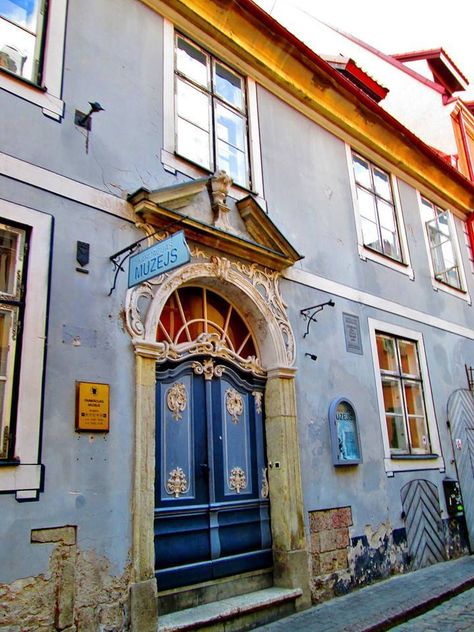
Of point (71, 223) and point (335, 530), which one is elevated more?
point (71, 223)

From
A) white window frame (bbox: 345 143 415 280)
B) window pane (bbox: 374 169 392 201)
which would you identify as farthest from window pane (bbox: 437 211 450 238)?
window pane (bbox: 374 169 392 201)

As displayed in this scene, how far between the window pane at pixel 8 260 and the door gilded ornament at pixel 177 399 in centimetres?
174

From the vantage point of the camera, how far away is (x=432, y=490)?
25.2ft

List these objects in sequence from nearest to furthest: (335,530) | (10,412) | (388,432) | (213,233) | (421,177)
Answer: (10,412), (213,233), (335,530), (388,432), (421,177)

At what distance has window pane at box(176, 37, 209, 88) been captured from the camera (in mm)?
6195

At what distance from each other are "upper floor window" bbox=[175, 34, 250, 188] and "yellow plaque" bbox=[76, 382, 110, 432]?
2720 millimetres

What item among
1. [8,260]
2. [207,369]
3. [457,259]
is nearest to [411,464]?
[207,369]

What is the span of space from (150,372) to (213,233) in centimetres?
164

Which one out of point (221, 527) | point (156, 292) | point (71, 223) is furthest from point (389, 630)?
point (71, 223)

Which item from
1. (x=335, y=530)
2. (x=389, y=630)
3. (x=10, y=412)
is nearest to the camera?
(x=10, y=412)

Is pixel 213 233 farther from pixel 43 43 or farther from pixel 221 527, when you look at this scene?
pixel 221 527

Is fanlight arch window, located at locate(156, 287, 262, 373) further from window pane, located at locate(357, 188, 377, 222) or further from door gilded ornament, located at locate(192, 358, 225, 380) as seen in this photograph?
window pane, located at locate(357, 188, 377, 222)

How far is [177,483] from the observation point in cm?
493

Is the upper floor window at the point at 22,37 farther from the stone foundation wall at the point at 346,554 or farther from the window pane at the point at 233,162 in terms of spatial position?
the stone foundation wall at the point at 346,554
